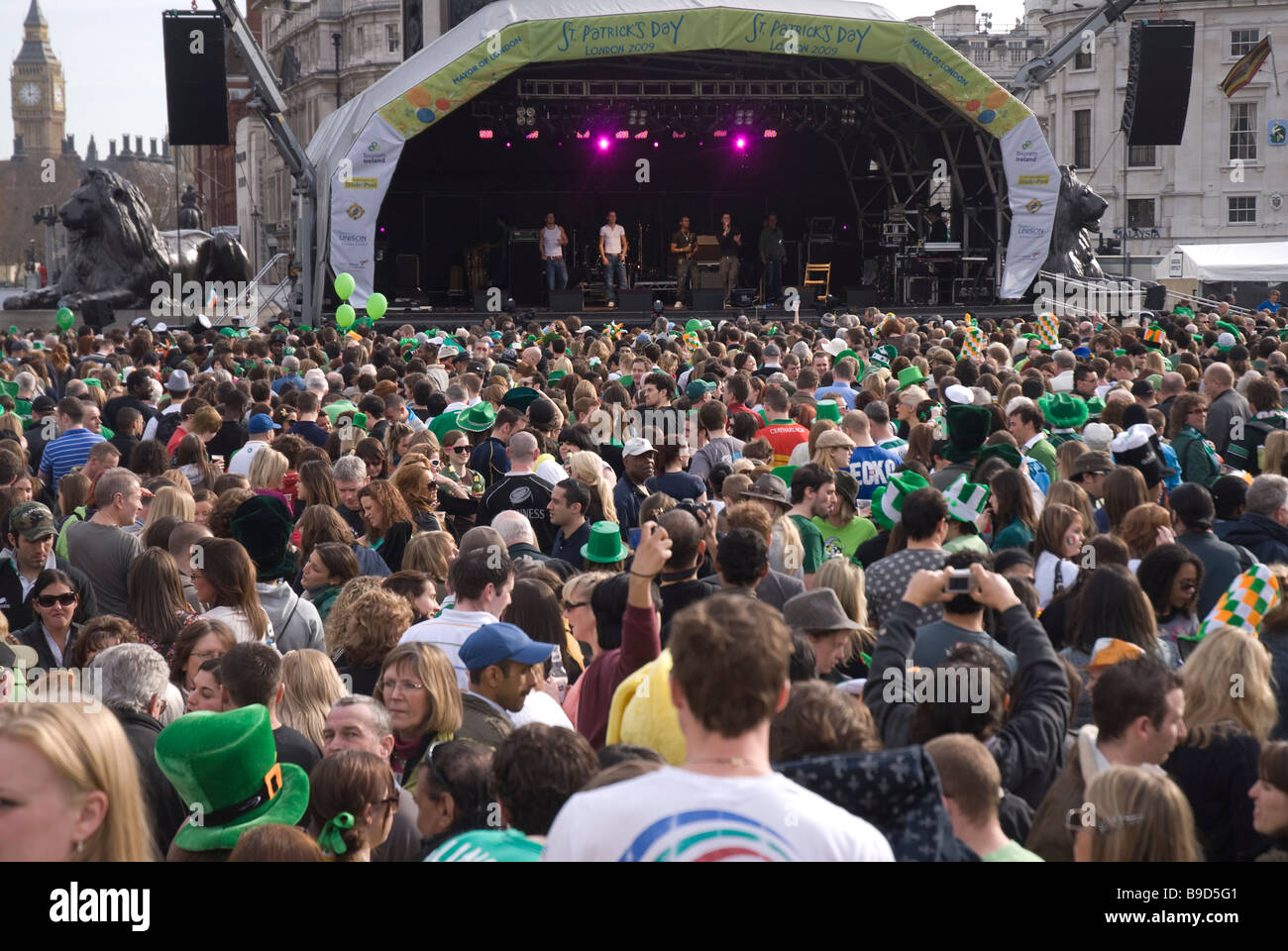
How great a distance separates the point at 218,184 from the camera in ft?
268

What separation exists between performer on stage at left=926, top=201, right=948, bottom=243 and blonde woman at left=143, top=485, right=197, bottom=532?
2129cm

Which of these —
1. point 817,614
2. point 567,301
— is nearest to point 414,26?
point 567,301

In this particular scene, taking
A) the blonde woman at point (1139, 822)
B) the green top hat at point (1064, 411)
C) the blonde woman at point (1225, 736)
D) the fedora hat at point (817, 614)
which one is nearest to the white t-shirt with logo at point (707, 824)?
the blonde woman at point (1139, 822)

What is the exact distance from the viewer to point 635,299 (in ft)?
82.5

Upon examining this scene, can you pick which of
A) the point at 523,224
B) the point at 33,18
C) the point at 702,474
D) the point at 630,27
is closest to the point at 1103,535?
the point at 702,474

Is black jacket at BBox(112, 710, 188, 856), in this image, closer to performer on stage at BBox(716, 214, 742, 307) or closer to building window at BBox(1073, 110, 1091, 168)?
performer on stage at BBox(716, 214, 742, 307)

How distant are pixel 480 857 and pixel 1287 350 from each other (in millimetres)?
12794

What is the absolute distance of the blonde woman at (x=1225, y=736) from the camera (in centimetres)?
397

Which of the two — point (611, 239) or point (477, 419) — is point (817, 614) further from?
point (611, 239)

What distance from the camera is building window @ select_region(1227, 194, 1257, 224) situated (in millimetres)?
54719

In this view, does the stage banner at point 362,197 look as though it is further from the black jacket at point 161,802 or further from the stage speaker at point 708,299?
the black jacket at point 161,802

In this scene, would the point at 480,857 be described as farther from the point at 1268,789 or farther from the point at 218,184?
the point at 218,184

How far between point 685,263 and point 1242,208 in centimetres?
3578

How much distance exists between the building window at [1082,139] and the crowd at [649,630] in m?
50.5
